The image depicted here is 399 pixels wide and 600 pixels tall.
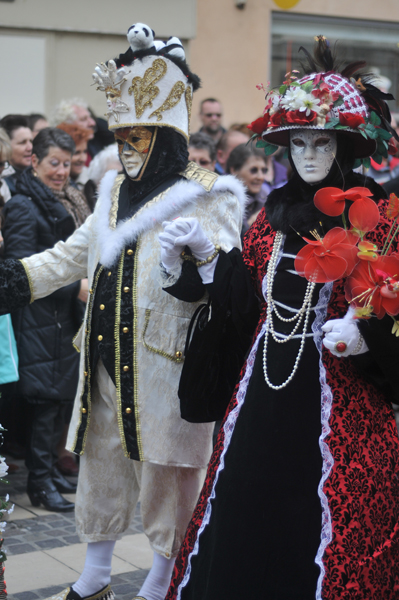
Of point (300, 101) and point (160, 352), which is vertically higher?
point (300, 101)

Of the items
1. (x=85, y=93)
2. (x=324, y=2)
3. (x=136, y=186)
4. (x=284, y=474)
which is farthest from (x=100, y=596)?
(x=324, y=2)

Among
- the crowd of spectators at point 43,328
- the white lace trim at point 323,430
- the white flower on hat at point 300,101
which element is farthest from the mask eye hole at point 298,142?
the crowd of spectators at point 43,328

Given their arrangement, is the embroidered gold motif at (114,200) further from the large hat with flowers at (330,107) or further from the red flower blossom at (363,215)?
the red flower blossom at (363,215)

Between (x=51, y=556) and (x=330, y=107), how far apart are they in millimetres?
2526

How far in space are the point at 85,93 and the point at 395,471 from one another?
735cm

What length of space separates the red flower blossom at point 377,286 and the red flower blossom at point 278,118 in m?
0.59

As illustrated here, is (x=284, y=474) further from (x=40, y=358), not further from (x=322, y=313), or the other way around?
(x=40, y=358)

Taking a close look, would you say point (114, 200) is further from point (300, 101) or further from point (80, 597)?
point (80, 597)

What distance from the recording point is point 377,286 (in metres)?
2.44

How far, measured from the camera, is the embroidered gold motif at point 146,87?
3141 mm

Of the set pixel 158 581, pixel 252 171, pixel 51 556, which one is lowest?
pixel 51 556

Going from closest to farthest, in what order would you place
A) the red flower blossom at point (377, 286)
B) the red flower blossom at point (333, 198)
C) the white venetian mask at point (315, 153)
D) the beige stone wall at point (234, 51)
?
the red flower blossom at point (377, 286) → the red flower blossom at point (333, 198) → the white venetian mask at point (315, 153) → the beige stone wall at point (234, 51)

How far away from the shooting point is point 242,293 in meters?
2.82

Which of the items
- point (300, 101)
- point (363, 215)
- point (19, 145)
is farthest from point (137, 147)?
point (19, 145)
